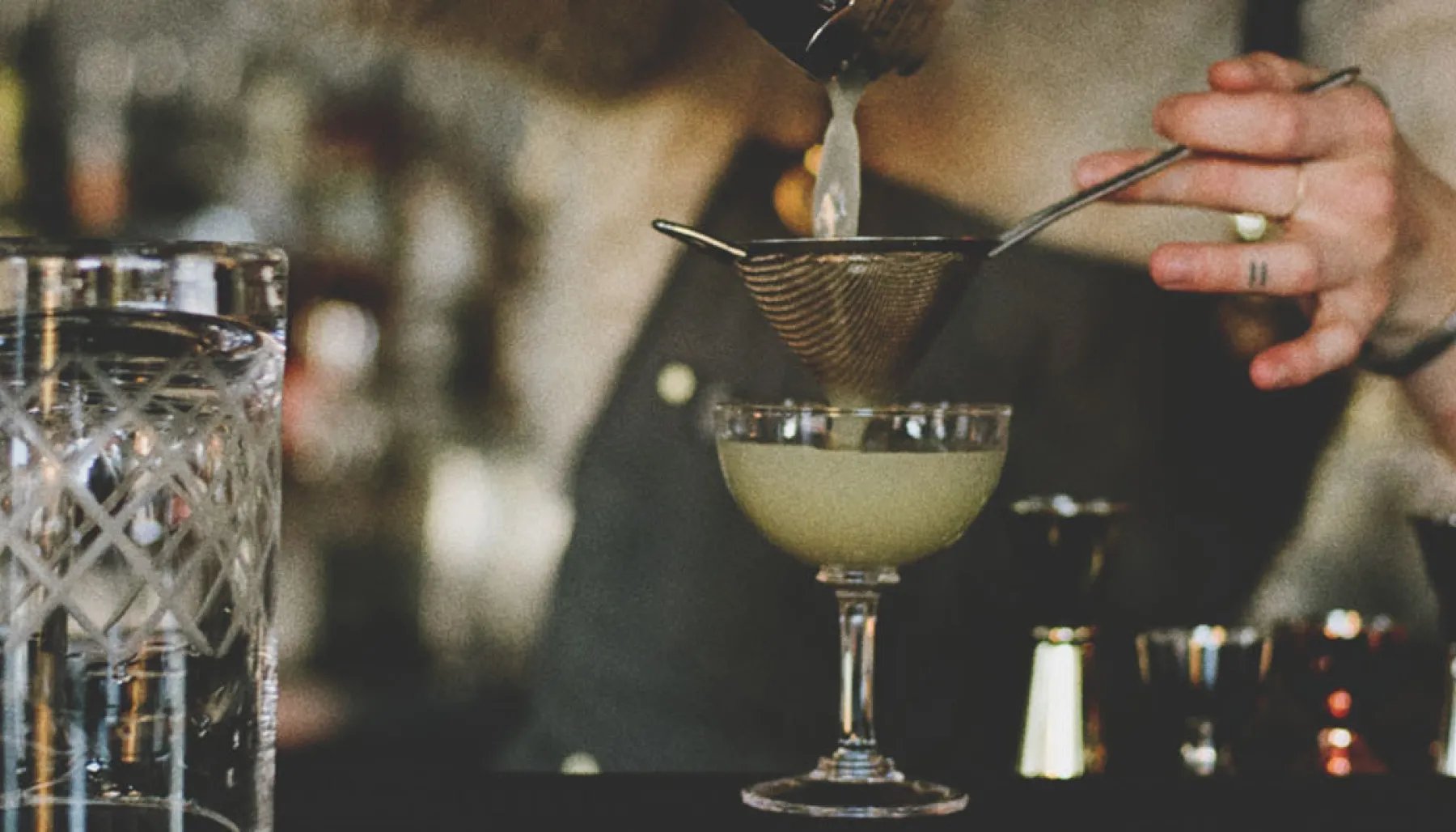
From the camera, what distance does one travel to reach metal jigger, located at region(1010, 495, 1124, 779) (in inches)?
64.5

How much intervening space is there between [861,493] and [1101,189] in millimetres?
336

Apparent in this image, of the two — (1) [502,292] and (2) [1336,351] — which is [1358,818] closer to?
(2) [1336,351]

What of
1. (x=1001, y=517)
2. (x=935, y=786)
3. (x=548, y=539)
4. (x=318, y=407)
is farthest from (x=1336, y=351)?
(x=318, y=407)

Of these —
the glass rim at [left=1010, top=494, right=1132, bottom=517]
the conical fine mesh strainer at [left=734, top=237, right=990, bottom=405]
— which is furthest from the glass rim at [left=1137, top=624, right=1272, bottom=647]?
the conical fine mesh strainer at [left=734, top=237, right=990, bottom=405]

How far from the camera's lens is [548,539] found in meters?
1.85

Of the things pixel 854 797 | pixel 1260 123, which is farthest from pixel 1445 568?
pixel 854 797

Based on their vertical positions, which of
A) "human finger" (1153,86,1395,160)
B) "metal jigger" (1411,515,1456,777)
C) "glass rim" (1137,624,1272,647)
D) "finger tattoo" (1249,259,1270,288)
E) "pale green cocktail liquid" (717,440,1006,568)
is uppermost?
"human finger" (1153,86,1395,160)

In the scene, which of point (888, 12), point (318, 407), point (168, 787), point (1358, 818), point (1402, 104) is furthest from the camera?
point (1402, 104)

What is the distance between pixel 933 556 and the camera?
1891 mm

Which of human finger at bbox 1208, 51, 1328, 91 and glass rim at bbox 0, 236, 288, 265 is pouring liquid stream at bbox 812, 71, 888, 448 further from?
glass rim at bbox 0, 236, 288, 265

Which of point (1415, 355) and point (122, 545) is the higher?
point (1415, 355)

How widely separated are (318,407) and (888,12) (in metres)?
0.76

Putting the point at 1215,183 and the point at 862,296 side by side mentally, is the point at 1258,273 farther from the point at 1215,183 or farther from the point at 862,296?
the point at 862,296

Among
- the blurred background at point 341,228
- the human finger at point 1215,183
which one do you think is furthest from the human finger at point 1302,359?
the blurred background at point 341,228
